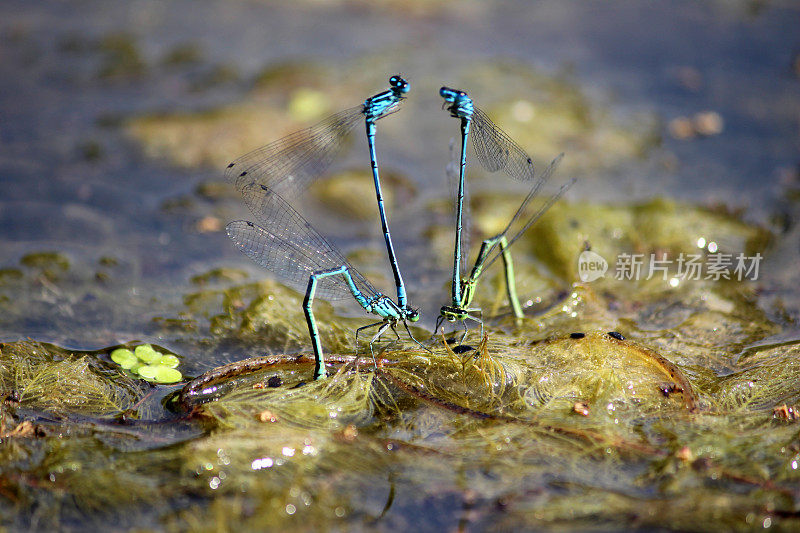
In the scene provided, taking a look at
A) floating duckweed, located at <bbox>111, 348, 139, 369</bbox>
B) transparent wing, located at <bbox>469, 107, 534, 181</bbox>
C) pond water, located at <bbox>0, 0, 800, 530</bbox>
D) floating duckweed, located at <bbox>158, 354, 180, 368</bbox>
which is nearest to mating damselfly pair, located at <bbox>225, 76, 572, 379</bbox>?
transparent wing, located at <bbox>469, 107, 534, 181</bbox>

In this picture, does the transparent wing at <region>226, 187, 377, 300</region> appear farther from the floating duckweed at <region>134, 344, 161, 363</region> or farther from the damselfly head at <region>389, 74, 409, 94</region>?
the damselfly head at <region>389, 74, 409, 94</region>

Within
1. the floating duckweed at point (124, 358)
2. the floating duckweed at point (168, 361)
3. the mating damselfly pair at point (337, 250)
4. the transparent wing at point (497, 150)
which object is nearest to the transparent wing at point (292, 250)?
the mating damselfly pair at point (337, 250)

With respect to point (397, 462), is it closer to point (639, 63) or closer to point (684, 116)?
point (684, 116)

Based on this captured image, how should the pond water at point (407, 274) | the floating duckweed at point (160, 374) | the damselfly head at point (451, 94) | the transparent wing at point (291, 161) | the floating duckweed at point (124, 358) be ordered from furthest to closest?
the transparent wing at point (291, 161) → the floating duckweed at point (124, 358) → the floating duckweed at point (160, 374) → the damselfly head at point (451, 94) → the pond water at point (407, 274)

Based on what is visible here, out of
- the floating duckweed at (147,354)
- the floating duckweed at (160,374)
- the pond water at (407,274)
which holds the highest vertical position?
the pond water at (407,274)

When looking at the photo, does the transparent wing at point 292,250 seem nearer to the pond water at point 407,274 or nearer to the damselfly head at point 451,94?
the pond water at point 407,274

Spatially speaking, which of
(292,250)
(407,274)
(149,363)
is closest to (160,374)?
(149,363)

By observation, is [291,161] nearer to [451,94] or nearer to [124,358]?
[124,358]
